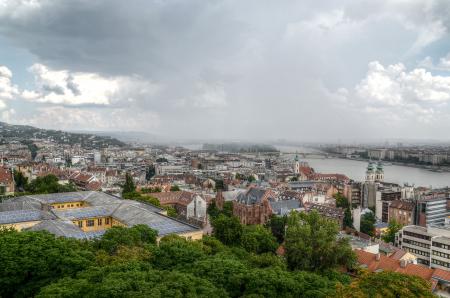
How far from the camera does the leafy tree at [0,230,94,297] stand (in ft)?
42.0

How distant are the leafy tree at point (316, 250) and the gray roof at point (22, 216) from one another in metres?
13.2

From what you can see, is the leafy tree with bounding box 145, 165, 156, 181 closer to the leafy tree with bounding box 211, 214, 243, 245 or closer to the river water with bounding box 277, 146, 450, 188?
the river water with bounding box 277, 146, 450, 188

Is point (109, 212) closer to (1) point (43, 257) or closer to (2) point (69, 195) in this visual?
(2) point (69, 195)

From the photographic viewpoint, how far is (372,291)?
10.6 meters

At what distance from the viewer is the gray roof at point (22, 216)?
21.6 m

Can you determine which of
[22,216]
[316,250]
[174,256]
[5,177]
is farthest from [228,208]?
[174,256]

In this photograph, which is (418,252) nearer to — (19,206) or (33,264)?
(33,264)

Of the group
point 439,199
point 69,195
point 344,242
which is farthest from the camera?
point 439,199

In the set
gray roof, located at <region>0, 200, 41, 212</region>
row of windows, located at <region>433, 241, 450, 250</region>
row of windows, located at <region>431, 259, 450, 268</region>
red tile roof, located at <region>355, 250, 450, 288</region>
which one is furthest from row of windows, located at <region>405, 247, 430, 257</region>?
gray roof, located at <region>0, 200, 41, 212</region>

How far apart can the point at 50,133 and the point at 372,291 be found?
203 m

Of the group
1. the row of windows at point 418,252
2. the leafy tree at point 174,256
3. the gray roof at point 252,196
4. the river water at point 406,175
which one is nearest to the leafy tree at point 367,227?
the row of windows at point 418,252

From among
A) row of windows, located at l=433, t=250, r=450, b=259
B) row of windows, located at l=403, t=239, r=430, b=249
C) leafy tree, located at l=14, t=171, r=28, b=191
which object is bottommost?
row of windows, located at l=433, t=250, r=450, b=259

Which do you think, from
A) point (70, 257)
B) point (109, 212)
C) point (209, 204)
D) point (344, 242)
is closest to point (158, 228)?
point (109, 212)

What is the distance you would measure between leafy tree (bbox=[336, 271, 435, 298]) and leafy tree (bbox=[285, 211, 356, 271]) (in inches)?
354
